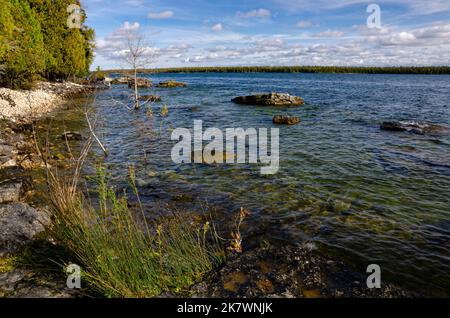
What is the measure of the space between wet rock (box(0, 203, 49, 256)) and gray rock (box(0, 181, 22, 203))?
142 centimetres

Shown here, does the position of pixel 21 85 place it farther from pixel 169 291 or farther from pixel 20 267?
pixel 169 291

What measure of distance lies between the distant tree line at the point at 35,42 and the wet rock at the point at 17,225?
70.8 ft

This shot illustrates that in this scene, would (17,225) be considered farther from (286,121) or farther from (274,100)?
(274,100)

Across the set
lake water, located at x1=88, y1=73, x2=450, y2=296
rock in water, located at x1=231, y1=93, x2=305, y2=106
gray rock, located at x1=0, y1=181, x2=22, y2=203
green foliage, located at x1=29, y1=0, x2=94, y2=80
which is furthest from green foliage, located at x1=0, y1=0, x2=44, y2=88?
rock in water, located at x1=231, y1=93, x2=305, y2=106

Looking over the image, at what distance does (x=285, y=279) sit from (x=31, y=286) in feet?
15.6

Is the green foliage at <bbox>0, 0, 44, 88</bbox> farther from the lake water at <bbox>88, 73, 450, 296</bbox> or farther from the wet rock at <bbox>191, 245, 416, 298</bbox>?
the wet rock at <bbox>191, 245, 416, 298</bbox>

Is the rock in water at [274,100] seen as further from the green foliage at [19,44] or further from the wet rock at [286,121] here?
the green foliage at [19,44]

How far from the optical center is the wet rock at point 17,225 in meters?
7.11

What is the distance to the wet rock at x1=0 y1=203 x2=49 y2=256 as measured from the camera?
7.11 metres

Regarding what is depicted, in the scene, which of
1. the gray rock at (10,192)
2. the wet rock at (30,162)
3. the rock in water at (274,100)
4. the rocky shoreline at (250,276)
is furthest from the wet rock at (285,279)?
the rock in water at (274,100)

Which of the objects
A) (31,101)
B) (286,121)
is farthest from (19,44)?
(286,121)

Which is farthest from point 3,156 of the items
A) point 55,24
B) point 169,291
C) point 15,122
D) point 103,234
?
point 55,24

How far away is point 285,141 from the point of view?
19266mm

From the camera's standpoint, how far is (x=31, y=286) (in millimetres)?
5516
